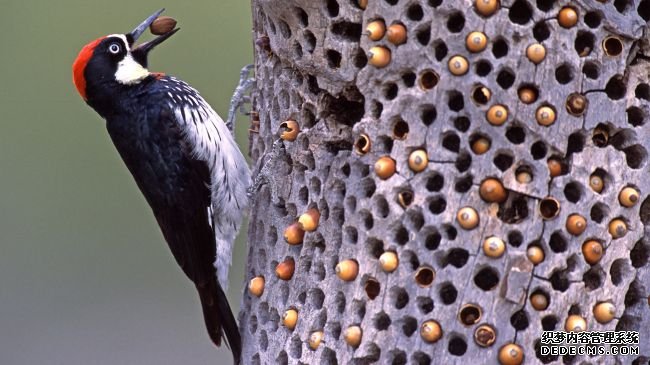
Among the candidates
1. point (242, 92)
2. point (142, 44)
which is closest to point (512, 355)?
point (242, 92)

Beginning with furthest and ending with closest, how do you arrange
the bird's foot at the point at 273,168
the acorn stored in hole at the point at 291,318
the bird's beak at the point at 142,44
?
the bird's beak at the point at 142,44
the bird's foot at the point at 273,168
the acorn stored in hole at the point at 291,318

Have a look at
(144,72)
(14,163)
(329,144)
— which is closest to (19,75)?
(14,163)

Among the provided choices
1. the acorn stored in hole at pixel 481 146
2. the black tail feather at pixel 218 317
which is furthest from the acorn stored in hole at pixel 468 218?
the black tail feather at pixel 218 317

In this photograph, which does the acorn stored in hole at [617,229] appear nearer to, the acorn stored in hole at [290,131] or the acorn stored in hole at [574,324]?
the acorn stored in hole at [574,324]

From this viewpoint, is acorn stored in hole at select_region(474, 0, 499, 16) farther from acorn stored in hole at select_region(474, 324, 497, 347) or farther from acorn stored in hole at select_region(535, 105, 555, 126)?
acorn stored in hole at select_region(474, 324, 497, 347)

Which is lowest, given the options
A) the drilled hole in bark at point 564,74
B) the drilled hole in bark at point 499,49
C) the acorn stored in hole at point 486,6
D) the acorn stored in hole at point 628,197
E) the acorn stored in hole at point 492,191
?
the acorn stored in hole at point 628,197
